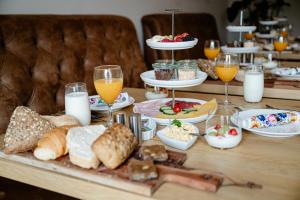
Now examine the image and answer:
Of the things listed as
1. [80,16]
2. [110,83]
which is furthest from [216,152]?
[80,16]

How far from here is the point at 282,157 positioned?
104 centimetres

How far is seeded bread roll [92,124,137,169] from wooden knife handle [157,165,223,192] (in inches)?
4.6

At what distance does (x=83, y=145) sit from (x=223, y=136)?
44 centimetres

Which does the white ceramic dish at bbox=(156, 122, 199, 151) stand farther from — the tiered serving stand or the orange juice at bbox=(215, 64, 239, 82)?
the orange juice at bbox=(215, 64, 239, 82)

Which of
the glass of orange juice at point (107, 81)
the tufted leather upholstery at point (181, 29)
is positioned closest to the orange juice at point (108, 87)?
the glass of orange juice at point (107, 81)

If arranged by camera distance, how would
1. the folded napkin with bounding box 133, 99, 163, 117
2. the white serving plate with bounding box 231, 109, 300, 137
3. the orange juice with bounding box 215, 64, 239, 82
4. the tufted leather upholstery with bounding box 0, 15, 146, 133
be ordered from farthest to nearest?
the tufted leather upholstery with bounding box 0, 15, 146, 133, the orange juice with bounding box 215, 64, 239, 82, the folded napkin with bounding box 133, 99, 163, 117, the white serving plate with bounding box 231, 109, 300, 137

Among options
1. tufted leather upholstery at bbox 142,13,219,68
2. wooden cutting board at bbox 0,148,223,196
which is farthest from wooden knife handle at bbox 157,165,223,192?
tufted leather upholstery at bbox 142,13,219,68

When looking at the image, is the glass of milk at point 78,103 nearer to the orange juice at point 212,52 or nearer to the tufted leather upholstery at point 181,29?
the orange juice at point 212,52

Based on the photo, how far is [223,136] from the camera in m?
1.11

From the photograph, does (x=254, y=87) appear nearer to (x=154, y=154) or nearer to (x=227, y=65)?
(x=227, y=65)

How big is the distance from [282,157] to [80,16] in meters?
1.79

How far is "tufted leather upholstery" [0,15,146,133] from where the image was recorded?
179cm

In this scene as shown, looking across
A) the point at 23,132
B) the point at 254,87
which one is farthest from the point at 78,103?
the point at 254,87

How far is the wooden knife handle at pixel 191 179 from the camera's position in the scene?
0.84 meters
